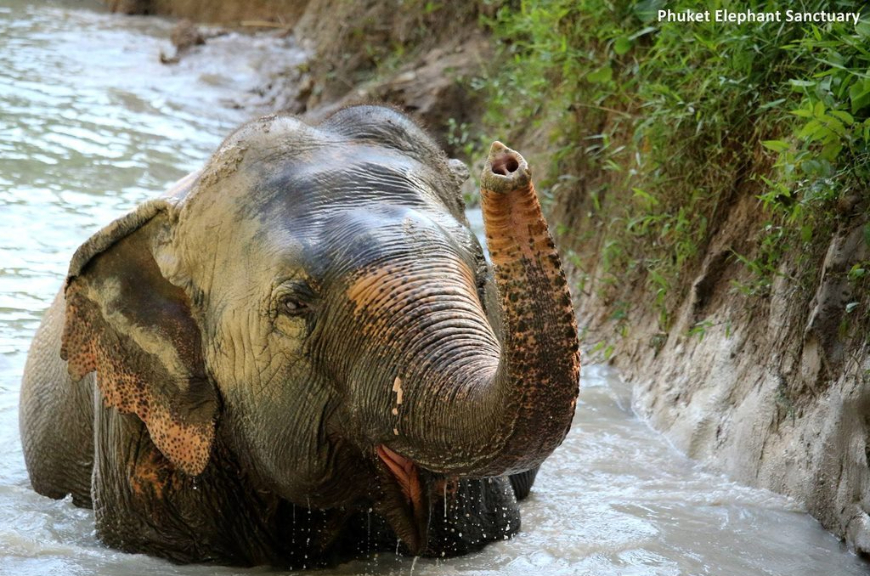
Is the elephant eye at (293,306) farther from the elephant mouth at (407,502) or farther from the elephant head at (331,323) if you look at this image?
the elephant mouth at (407,502)

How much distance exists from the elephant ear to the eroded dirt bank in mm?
736

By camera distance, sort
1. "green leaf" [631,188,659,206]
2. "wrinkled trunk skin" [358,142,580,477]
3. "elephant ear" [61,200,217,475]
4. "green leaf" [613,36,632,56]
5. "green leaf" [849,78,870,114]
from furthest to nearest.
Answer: "green leaf" [613,36,632,56], "green leaf" [631,188,659,206], "green leaf" [849,78,870,114], "elephant ear" [61,200,217,475], "wrinkled trunk skin" [358,142,580,477]

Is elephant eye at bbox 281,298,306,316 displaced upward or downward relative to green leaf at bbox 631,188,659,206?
downward

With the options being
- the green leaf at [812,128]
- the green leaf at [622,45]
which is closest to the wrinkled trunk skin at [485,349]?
the green leaf at [812,128]

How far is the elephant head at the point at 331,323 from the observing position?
2984mm

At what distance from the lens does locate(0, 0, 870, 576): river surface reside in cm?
418

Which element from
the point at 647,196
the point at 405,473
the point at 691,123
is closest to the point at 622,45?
the point at 691,123

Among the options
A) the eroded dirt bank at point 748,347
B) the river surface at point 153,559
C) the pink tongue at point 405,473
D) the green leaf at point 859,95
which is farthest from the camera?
the green leaf at point 859,95

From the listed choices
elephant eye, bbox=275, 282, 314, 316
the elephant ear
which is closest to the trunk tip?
elephant eye, bbox=275, 282, 314, 316

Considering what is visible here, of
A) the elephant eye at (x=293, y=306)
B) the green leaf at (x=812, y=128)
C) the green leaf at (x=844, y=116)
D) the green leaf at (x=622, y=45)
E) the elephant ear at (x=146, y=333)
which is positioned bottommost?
the elephant ear at (x=146, y=333)

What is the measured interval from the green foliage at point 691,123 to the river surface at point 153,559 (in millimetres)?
708

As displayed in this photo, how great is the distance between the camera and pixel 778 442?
4688mm

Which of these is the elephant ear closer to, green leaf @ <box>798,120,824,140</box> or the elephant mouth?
the elephant mouth

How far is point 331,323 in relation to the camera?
139 inches
